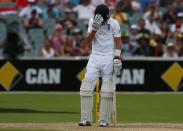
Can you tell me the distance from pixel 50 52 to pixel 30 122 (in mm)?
8720

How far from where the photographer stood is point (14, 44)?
21.5 metres

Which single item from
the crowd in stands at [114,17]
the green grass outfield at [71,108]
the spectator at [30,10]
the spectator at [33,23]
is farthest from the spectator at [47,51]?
the spectator at [30,10]

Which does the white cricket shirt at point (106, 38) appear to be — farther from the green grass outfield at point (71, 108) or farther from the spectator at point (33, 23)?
the spectator at point (33, 23)

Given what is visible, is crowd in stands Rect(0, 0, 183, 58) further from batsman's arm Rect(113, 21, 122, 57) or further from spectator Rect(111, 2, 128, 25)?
batsman's arm Rect(113, 21, 122, 57)

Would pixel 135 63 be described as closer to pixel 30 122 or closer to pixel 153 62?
pixel 153 62

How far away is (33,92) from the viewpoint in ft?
68.0

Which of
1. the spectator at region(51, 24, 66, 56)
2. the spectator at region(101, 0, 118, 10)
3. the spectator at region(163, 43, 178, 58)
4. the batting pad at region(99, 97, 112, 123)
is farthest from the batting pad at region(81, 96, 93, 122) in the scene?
the spectator at region(101, 0, 118, 10)

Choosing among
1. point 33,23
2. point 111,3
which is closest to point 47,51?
point 33,23

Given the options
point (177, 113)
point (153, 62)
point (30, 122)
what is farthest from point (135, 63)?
point (30, 122)

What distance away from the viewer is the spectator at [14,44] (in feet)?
69.4

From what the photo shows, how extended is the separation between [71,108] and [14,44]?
5.70 m

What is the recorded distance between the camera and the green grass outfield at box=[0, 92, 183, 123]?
1393 centimetres

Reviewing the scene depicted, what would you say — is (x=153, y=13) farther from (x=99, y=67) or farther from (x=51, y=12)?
(x=99, y=67)

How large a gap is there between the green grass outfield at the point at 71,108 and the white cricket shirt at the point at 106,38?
2.11 meters
